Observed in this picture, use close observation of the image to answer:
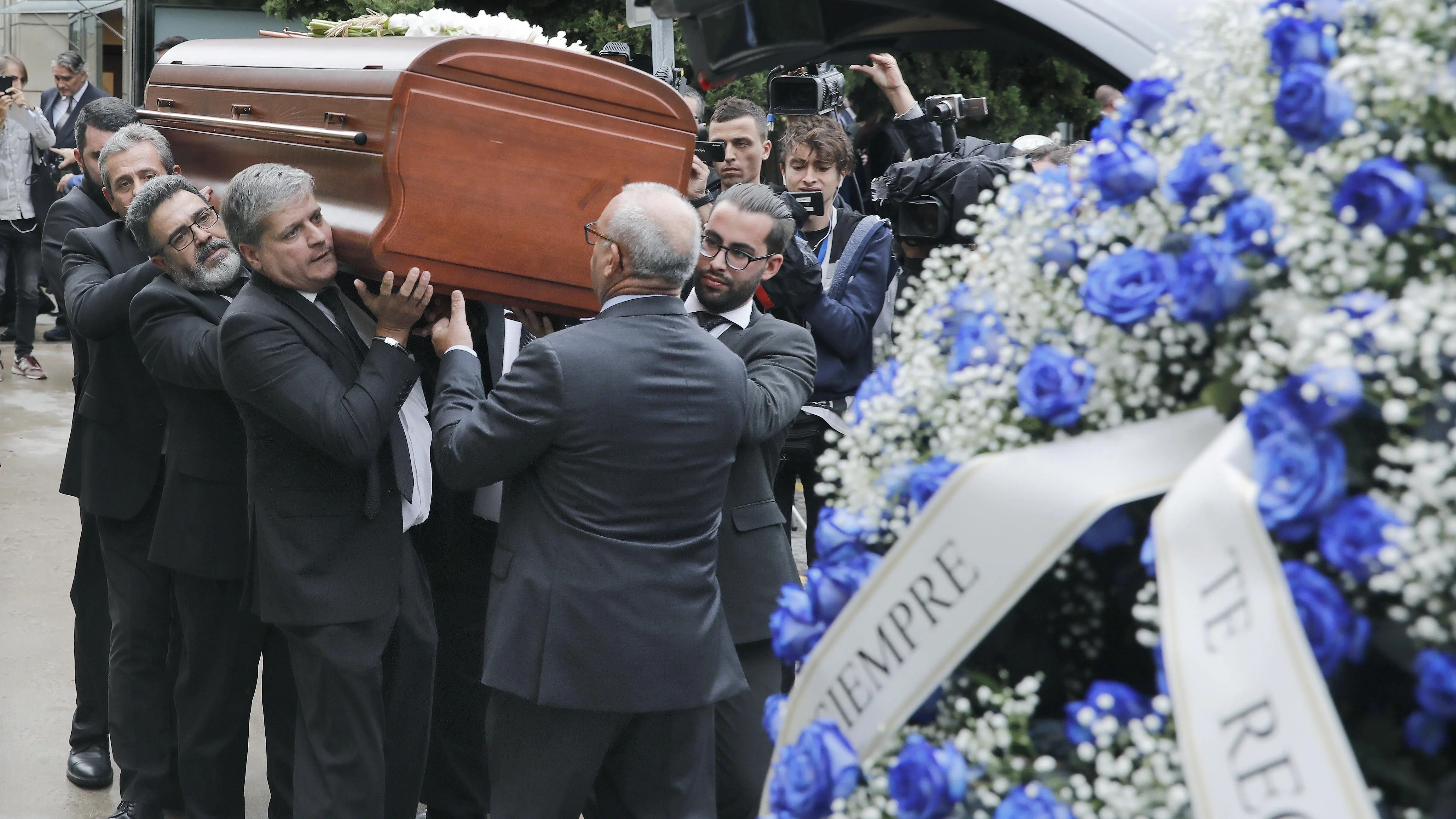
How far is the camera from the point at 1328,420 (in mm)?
1047

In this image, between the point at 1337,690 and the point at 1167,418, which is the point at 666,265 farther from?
the point at 1337,690

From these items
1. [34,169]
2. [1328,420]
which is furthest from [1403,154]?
[34,169]

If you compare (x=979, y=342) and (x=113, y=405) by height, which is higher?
(x=979, y=342)

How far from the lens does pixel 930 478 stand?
1.37 metres

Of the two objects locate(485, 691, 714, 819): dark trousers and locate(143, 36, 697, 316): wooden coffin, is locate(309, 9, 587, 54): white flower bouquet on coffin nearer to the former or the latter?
locate(143, 36, 697, 316): wooden coffin

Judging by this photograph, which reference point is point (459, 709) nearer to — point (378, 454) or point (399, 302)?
point (378, 454)

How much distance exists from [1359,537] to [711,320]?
269 cm

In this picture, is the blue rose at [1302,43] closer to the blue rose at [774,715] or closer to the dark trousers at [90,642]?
the blue rose at [774,715]

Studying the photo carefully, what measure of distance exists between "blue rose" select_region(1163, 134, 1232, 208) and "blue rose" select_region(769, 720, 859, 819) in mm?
578

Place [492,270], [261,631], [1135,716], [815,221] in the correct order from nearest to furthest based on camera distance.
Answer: [1135,716] < [492,270] < [261,631] < [815,221]

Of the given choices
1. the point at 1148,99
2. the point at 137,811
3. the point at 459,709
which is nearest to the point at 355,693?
the point at 459,709

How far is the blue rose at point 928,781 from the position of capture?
1.24 metres

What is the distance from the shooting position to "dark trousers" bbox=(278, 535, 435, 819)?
3283 millimetres

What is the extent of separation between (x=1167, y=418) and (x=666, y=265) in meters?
1.83
